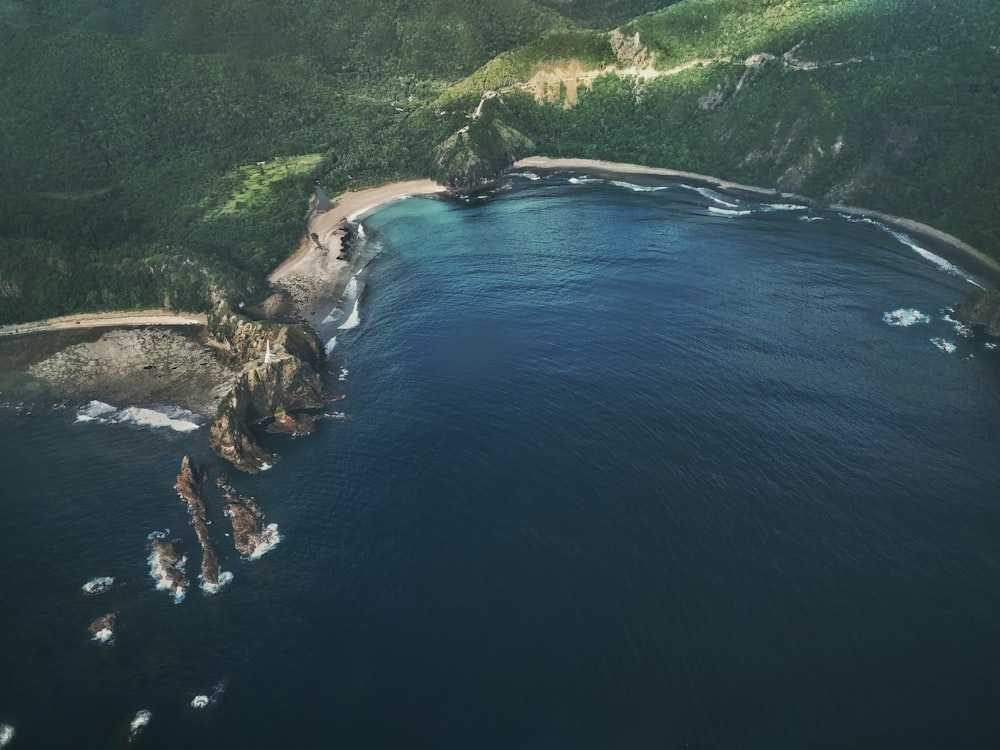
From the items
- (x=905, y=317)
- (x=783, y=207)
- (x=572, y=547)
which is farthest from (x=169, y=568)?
(x=783, y=207)

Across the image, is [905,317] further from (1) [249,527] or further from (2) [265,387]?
(1) [249,527]

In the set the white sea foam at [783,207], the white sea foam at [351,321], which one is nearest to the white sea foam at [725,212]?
the white sea foam at [783,207]

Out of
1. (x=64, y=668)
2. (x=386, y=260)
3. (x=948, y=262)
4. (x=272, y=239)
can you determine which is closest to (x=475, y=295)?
(x=386, y=260)

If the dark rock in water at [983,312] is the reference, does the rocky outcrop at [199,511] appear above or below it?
below

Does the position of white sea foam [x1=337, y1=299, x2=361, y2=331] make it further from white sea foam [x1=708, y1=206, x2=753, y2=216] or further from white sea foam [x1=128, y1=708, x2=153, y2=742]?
white sea foam [x1=708, y1=206, x2=753, y2=216]

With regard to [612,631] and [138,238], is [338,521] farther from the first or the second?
[138,238]

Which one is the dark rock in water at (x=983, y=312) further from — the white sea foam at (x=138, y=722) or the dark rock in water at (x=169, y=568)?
the white sea foam at (x=138, y=722)

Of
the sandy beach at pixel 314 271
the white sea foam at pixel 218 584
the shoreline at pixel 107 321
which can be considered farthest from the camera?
the sandy beach at pixel 314 271
